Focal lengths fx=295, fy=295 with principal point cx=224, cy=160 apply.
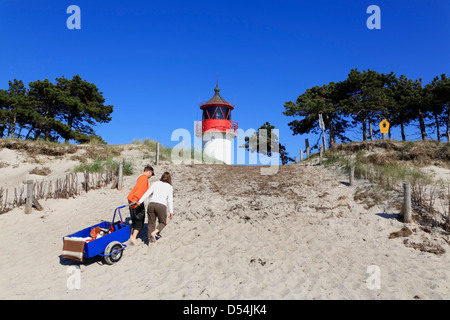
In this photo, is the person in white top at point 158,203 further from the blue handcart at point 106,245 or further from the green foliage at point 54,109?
the green foliage at point 54,109

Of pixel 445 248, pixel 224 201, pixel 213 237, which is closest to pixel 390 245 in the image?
pixel 445 248

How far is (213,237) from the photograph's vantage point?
8219 mm

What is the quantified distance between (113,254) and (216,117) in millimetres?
21562

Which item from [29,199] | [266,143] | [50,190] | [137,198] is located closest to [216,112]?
[266,143]

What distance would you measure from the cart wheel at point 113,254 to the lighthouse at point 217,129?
20291 millimetres

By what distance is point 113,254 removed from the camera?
6738mm

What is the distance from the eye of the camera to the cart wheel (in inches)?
257

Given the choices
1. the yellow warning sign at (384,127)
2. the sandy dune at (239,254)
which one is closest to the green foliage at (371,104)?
the yellow warning sign at (384,127)

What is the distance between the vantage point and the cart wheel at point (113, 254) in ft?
21.5

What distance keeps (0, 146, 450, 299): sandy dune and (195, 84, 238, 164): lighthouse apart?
15583mm
